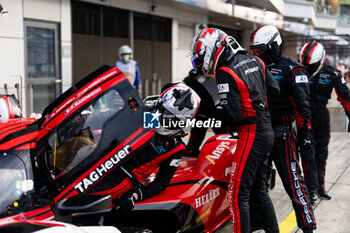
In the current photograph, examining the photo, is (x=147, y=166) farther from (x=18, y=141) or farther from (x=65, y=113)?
(x=18, y=141)

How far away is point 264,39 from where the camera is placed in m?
3.90

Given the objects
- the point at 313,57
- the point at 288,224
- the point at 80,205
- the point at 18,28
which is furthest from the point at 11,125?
the point at 18,28

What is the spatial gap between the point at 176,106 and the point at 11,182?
4.13 feet

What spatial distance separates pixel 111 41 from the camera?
12328 millimetres

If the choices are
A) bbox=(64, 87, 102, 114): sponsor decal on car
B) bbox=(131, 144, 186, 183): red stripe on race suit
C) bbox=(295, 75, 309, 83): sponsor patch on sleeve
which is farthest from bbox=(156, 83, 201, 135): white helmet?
bbox=(295, 75, 309, 83): sponsor patch on sleeve

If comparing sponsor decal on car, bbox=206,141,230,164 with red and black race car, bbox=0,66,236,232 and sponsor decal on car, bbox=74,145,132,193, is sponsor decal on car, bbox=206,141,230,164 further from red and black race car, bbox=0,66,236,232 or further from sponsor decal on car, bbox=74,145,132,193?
sponsor decal on car, bbox=74,145,132,193

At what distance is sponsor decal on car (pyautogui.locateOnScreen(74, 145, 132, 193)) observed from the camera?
2624mm

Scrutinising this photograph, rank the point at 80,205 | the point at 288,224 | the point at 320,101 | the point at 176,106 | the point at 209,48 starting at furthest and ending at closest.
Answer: the point at 320,101, the point at 288,224, the point at 209,48, the point at 176,106, the point at 80,205

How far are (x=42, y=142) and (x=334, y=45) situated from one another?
758 inches

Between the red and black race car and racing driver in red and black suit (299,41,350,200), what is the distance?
2.60 metres

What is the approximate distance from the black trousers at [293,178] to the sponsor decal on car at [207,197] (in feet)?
2.26

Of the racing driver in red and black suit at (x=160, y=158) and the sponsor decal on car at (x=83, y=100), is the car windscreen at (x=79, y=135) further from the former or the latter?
the racing driver in red and black suit at (x=160, y=158)

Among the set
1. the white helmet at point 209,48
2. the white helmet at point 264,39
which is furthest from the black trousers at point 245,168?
the white helmet at point 264,39

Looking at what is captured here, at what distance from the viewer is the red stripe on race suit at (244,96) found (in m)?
3.13
